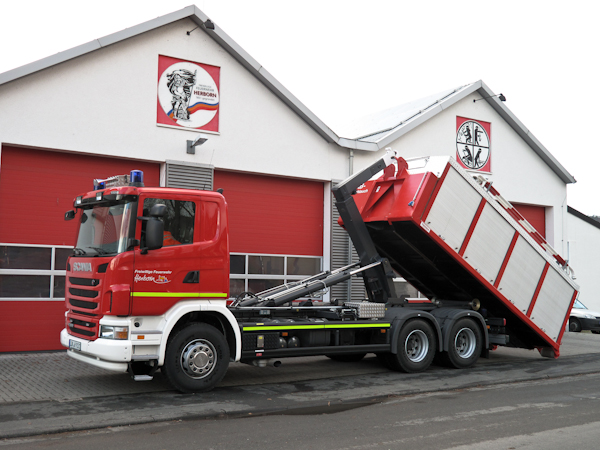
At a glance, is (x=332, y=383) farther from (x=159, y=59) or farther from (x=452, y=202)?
(x=159, y=59)

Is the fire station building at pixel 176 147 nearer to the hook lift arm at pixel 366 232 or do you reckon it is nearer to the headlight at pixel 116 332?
the hook lift arm at pixel 366 232

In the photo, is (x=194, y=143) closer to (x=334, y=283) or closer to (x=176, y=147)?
(x=176, y=147)

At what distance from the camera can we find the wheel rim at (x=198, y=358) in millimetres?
8266

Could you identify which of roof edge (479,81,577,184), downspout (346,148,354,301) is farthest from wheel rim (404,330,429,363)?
roof edge (479,81,577,184)

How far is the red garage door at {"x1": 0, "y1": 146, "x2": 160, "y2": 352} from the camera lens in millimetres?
11859

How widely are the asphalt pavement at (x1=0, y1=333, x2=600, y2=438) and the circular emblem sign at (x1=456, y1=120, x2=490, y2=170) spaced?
744 centimetres

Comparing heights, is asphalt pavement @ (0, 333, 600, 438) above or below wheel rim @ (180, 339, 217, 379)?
below

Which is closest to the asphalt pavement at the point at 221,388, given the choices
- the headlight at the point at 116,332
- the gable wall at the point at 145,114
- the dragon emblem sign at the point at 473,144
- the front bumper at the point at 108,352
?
the front bumper at the point at 108,352

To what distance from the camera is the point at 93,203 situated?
8.59 meters

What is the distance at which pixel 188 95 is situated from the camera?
13.6m

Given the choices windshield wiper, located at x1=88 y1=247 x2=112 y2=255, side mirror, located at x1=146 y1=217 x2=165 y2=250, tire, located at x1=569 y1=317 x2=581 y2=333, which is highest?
side mirror, located at x1=146 y1=217 x2=165 y2=250

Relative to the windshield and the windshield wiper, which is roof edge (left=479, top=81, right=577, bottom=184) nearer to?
the windshield

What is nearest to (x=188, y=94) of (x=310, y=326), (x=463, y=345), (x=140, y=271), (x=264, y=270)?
(x=264, y=270)

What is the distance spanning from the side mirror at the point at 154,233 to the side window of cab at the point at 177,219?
0.29 metres
